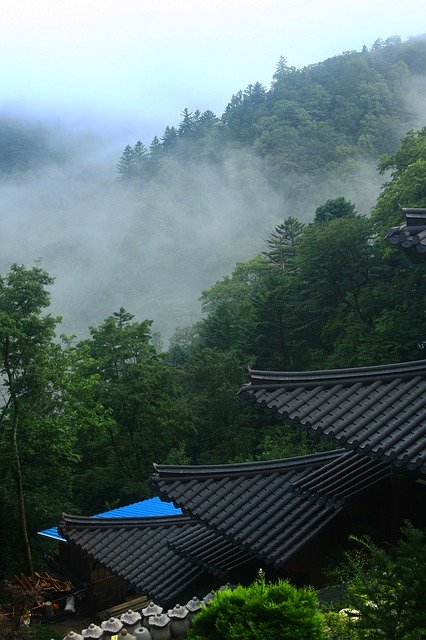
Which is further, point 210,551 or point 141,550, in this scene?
point 141,550

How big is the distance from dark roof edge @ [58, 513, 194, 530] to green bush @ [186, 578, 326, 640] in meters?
5.57

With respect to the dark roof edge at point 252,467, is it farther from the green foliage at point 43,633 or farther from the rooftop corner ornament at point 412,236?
the green foliage at point 43,633

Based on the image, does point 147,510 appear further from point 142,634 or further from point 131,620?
point 142,634

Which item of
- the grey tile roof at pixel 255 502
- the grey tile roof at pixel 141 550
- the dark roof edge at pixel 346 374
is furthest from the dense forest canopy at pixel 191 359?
the dark roof edge at pixel 346 374

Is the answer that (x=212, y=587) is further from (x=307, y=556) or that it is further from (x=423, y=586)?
(x=423, y=586)

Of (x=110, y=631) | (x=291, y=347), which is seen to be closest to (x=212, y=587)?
(x=110, y=631)

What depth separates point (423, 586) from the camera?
15.9 feet

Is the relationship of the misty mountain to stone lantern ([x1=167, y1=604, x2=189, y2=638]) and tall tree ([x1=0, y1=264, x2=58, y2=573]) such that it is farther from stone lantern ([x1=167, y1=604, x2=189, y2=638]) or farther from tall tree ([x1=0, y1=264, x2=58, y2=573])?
stone lantern ([x1=167, y1=604, x2=189, y2=638])

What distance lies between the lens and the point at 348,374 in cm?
630

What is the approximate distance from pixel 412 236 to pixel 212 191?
350ft

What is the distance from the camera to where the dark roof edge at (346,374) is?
6082mm

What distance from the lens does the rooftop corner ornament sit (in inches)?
216

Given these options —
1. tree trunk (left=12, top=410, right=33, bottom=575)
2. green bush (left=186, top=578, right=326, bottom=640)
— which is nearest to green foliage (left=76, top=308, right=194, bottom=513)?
tree trunk (left=12, top=410, right=33, bottom=575)

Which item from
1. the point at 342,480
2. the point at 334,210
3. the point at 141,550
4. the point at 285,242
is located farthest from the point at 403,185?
the point at 342,480
